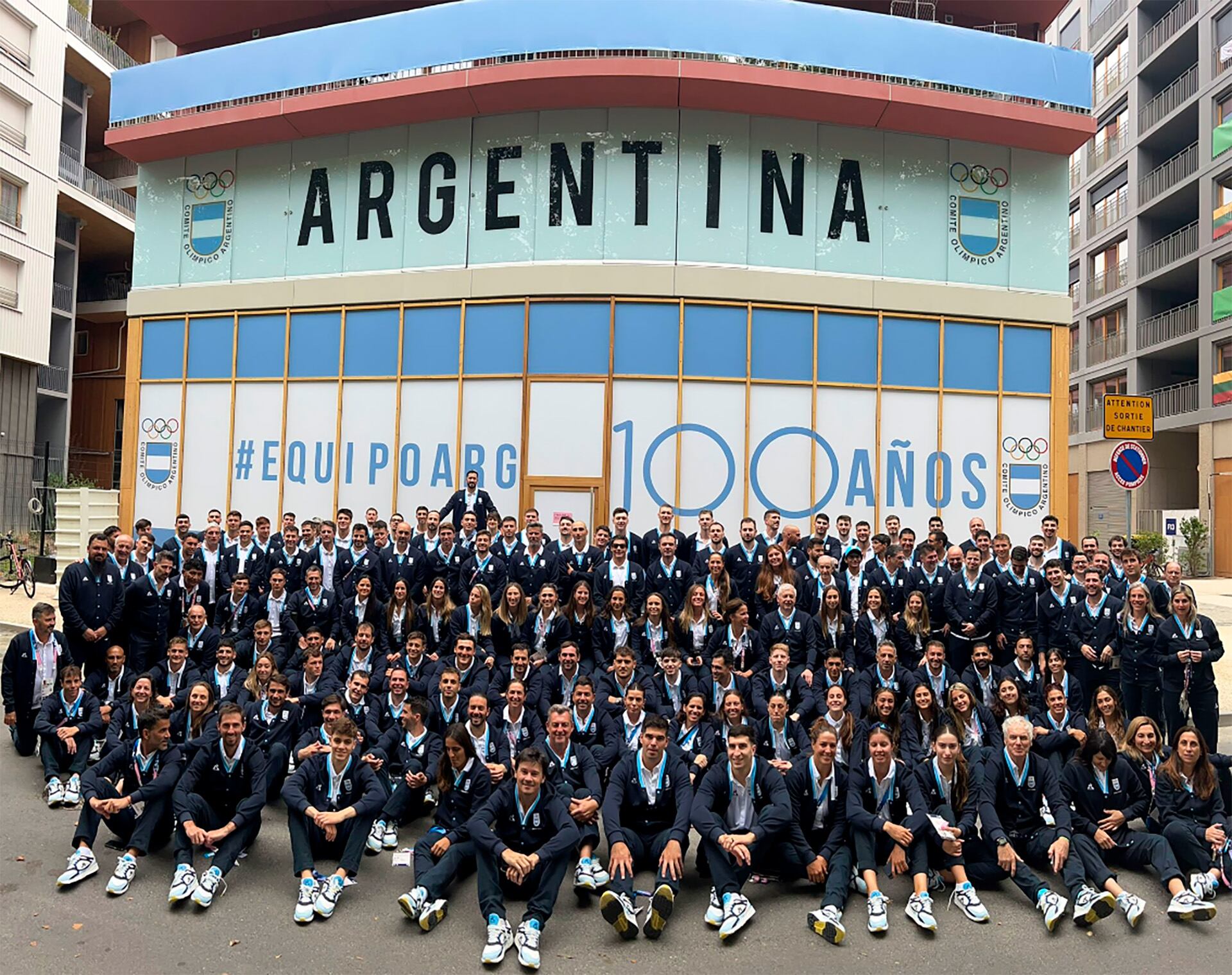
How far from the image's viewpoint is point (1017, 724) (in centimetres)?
743

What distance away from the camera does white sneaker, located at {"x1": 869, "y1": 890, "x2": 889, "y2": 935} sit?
20.5 feet

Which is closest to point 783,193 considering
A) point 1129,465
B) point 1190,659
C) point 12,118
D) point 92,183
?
point 1129,465

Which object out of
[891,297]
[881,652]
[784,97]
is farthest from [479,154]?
[881,652]

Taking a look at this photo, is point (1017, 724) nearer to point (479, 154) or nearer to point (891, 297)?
point (891, 297)

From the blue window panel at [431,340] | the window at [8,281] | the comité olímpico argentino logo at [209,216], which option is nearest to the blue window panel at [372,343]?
the blue window panel at [431,340]

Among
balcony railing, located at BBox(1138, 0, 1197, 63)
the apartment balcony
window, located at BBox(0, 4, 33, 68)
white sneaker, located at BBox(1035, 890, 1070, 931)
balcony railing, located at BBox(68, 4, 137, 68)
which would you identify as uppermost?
balcony railing, located at BBox(1138, 0, 1197, 63)

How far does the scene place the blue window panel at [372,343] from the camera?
17594 millimetres

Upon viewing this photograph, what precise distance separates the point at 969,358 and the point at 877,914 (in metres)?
13.0

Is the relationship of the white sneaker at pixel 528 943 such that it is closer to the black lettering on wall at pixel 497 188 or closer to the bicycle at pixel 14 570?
the black lettering on wall at pixel 497 188

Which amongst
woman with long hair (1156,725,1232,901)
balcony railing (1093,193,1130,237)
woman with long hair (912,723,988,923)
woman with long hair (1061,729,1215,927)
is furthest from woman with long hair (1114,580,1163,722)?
balcony railing (1093,193,1130,237)

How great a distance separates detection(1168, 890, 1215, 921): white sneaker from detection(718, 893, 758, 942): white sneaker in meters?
2.84

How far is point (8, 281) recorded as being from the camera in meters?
32.8

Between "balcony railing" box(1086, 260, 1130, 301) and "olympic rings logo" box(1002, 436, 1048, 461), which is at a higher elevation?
"balcony railing" box(1086, 260, 1130, 301)

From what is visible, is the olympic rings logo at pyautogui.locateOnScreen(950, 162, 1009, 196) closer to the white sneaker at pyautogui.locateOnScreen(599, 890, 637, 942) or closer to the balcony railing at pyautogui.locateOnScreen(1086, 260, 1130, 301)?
the white sneaker at pyautogui.locateOnScreen(599, 890, 637, 942)
